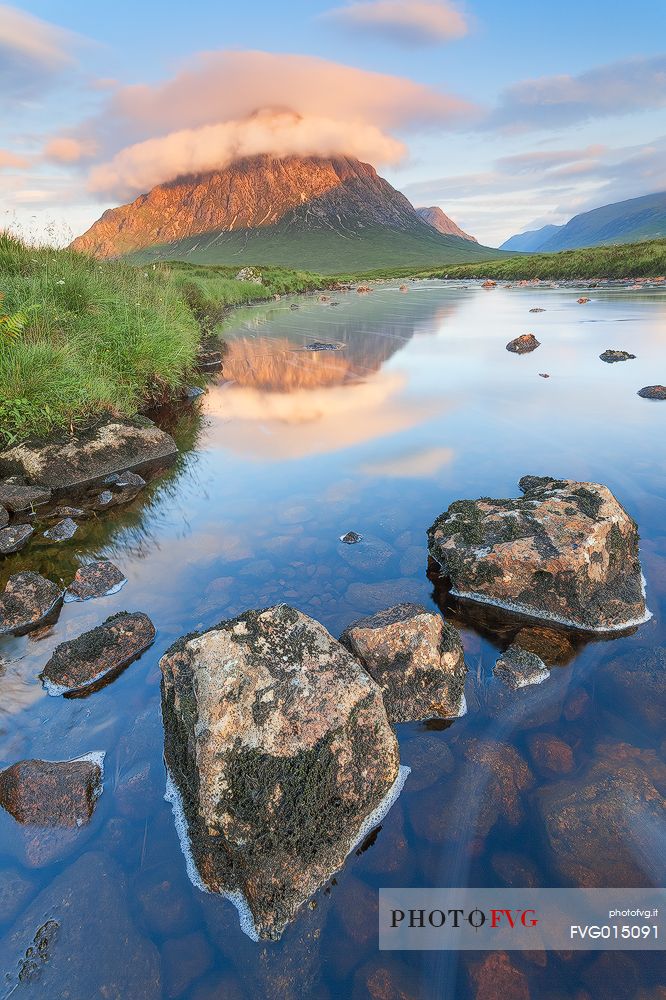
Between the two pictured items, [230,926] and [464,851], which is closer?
[230,926]

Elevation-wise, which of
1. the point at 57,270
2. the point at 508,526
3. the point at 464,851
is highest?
the point at 57,270

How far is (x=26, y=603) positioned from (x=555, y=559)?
633 centimetres

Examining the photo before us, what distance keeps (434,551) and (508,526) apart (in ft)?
3.62

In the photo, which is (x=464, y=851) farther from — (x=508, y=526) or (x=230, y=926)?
(x=508, y=526)

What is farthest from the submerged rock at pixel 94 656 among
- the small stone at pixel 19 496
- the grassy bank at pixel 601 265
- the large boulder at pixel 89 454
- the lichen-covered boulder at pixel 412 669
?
the grassy bank at pixel 601 265

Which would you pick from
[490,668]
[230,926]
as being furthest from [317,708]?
[490,668]

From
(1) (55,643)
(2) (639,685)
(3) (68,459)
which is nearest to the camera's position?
(2) (639,685)

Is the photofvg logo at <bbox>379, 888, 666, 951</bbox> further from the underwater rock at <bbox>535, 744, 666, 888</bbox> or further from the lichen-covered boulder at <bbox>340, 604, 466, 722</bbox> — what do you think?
the lichen-covered boulder at <bbox>340, 604, 466, 722</bbox>

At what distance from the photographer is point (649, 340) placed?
23.7 m

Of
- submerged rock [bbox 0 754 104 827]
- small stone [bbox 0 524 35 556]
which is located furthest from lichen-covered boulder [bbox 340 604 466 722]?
small stone [bbox 0 524 35 556]

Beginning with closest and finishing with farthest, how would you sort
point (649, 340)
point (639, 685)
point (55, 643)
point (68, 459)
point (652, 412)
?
point (639, 685), point (55, 643), point (68, 459), point (652, 412), point (649, 340)

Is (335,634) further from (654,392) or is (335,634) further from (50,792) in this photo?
(654,392)

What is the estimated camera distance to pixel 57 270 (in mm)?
14133

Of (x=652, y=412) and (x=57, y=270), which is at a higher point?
(x=57, y=270)
